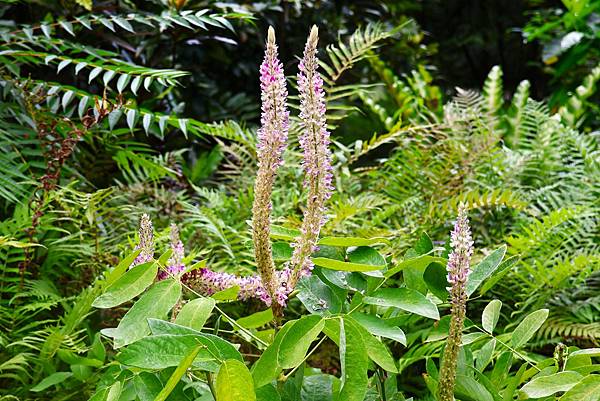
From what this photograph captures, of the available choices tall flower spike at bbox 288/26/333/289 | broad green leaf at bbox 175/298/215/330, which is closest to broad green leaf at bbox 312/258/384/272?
tall flower spike at bbox 288/26/333/289

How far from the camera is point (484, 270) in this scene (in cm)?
96

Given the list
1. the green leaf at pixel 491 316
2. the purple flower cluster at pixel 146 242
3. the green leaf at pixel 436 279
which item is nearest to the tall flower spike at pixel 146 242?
the purple flower cluster at pixel 146 242

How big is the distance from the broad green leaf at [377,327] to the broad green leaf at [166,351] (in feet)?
0.57

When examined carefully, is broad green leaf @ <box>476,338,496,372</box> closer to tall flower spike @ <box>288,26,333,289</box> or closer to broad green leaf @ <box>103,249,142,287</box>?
tall flower spike @ <box>288,26,333,289</box>

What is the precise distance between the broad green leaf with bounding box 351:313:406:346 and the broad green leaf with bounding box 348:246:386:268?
7 cm

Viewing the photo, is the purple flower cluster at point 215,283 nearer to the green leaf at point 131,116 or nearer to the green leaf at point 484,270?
the green leaf at point 484,270

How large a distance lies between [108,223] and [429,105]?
1877 mm

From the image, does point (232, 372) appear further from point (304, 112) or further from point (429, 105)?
point (429, 105)

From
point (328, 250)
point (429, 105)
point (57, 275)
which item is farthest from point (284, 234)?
point (429, 105)

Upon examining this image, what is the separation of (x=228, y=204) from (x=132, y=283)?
1228 mm

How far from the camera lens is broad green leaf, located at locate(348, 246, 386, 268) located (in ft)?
3.00

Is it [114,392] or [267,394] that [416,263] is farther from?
[114,392]

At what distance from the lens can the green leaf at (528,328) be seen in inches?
38.5

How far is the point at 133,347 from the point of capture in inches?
30.4
